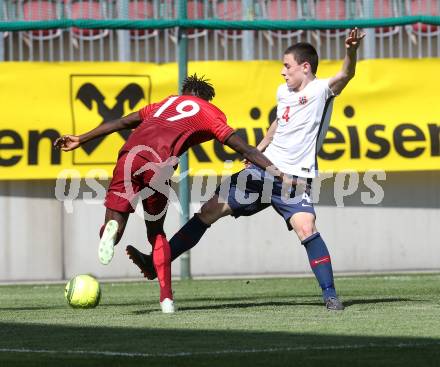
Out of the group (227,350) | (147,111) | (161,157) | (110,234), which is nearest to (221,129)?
(161,157)

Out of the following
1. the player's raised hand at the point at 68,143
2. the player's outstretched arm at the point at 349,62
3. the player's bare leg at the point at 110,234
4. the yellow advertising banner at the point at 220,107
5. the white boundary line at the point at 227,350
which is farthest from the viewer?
the yellow advertising banner at the point at 220,107

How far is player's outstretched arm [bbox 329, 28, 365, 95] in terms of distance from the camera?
348 inches

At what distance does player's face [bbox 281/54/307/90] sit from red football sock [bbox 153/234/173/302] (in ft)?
5.04

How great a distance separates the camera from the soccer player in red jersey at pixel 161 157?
8.73 m

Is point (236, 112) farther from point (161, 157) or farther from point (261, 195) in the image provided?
point (161, 157)

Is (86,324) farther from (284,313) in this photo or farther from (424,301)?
(424,301)

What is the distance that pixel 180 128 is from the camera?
8.90 metres

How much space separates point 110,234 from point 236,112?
5221mm

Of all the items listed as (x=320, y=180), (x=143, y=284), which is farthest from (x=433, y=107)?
(x=143, y=284)

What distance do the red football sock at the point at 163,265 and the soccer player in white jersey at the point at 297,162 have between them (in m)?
0.29

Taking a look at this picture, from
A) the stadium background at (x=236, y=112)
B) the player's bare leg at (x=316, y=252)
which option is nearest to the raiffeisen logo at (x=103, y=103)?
the stadium background at (x=236, y=112)

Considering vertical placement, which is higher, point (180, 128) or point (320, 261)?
point (180, 128)

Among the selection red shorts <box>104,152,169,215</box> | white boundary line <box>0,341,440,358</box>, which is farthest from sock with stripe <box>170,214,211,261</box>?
white boundary line <box>0,341,440,358</box>

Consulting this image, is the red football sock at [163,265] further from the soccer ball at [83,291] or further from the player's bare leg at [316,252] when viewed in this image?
the player's bare leg at [316,252]
